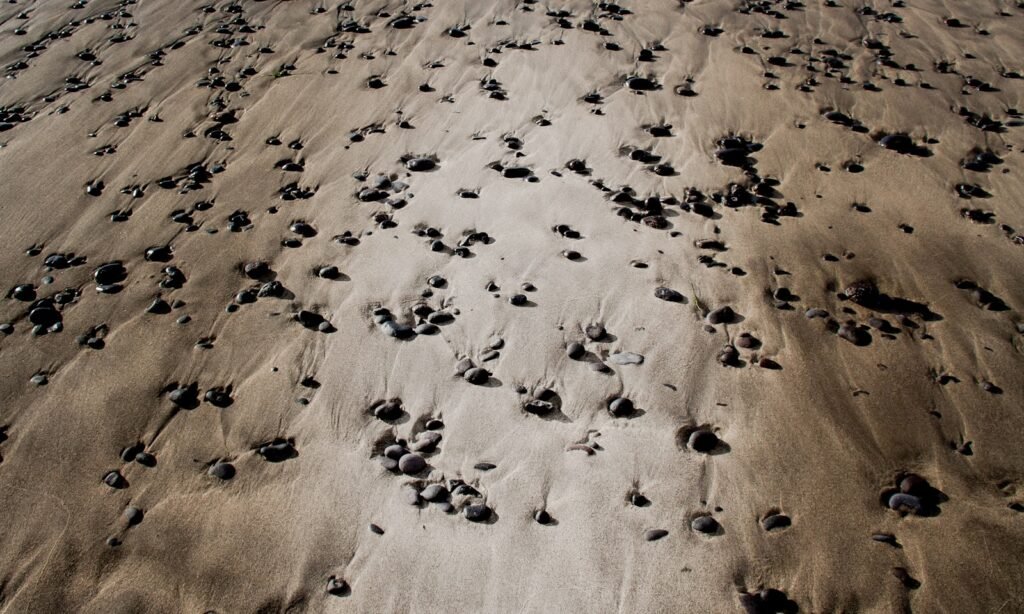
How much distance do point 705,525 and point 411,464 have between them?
1470 millimetres

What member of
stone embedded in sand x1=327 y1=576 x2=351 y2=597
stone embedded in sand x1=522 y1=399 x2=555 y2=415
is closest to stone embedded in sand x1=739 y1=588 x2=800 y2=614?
stone embedded in sand x1=522 y1=399 x2=555 y2=415

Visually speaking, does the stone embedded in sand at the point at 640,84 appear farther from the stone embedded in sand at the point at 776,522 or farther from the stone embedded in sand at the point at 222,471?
the stone embedded in sand at the point at 222,471

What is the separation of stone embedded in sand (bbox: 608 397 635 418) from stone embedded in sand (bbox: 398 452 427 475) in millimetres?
1046

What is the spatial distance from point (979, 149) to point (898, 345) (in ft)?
8.26

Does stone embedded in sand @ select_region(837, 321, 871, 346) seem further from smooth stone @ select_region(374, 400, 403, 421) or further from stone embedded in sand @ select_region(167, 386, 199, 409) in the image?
stone embedded in sand @ select_region(167, 386, 199, 409)

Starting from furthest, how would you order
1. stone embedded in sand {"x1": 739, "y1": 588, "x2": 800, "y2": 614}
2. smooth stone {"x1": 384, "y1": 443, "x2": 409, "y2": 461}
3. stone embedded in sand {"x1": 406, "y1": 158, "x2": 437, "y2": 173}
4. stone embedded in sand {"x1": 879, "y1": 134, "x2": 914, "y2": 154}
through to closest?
stone embedded in sand {"x1": 406, "y1": 158, "x2": 437, "y2": 173} → stone embedded in sand {"x1": 879, "y1": 134, "x2": 914, "y2": 154} → smooth stone {"x1": 384, "y1": 443, "x2": 409, "y2": 461} → stone embedded in sand {"x1": 739, "y1": 588, "x2": 800, "y2": 614}

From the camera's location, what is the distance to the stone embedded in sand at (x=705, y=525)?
2943 mm

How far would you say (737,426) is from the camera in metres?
3.34

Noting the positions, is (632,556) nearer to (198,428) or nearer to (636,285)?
(636,285)

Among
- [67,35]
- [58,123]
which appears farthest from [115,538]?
[67,35]

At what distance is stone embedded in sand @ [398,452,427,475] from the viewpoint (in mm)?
3275

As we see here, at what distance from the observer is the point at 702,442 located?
10.6 feet

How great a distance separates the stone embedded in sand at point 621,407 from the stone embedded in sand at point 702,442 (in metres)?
0.36

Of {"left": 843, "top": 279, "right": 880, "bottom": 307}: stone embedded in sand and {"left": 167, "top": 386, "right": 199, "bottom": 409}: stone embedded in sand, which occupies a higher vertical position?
{"left": 843, "top": 279, "right": 880, "bottom": 307}: stone embedded in sand
